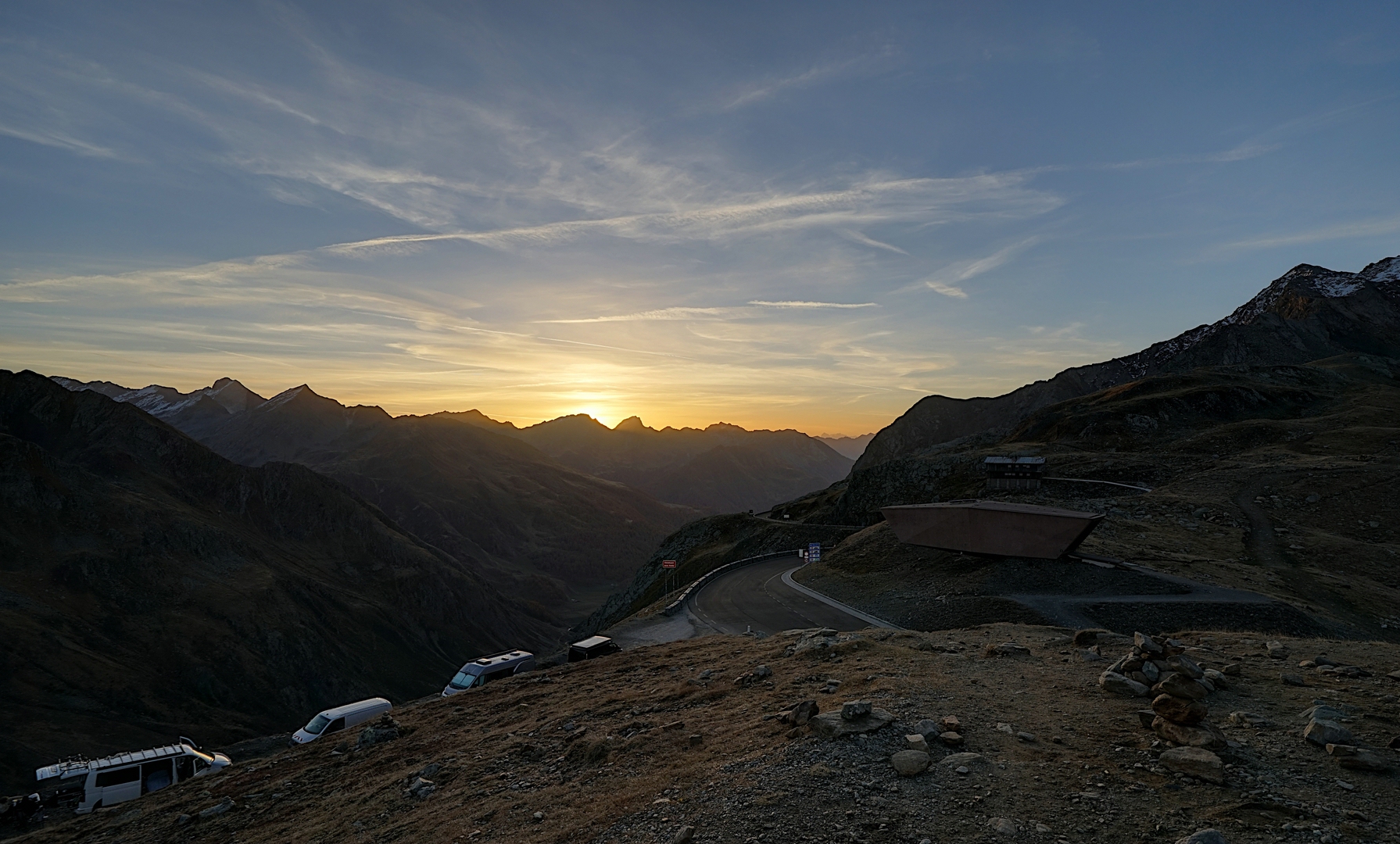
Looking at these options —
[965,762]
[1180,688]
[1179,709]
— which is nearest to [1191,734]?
[1179,709]

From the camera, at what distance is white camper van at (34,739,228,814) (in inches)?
957

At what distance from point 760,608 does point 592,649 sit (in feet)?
48.7

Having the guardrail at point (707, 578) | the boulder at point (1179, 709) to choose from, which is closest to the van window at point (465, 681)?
the guardrail at point (707, 578)

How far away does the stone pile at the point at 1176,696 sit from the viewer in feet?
34.7

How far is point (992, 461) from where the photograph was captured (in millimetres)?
68938

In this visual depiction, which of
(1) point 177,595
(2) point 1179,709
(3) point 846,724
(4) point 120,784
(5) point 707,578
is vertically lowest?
(1) point 177,595

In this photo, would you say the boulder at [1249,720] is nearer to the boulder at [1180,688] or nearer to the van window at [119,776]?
the boulder at [1180,688]

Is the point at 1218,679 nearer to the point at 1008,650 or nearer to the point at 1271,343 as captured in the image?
the point at 1008,650

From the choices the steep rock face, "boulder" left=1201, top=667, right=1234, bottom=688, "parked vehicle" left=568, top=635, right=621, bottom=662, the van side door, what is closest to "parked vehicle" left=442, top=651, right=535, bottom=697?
"parked vehicle" left=568, top=635, right=621, bottom=662

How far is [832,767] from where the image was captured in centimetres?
1165

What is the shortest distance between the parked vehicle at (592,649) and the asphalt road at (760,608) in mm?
7531

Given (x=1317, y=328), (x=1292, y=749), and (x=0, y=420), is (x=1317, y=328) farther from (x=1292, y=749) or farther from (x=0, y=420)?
(x=0, y=420)

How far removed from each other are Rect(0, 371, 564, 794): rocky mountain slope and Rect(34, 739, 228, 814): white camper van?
66.1 m

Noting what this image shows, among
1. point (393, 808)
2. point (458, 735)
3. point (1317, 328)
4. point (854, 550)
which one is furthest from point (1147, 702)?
point (1317, 328)
